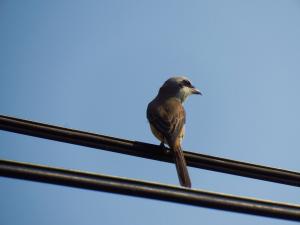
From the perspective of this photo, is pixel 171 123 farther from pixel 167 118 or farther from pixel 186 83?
pixel 186 83

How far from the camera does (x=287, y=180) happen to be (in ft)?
13.8

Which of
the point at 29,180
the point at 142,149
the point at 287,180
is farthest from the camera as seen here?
the point at 142,149

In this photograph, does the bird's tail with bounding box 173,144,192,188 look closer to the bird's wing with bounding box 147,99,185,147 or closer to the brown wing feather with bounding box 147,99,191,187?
the brown wing feather with bounding box 147,99,191,187

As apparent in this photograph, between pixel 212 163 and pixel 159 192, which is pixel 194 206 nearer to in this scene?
pixel 159 192

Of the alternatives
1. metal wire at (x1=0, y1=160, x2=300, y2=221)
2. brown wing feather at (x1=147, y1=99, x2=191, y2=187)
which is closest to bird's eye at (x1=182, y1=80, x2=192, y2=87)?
brown wing feather at (x1=147, y1=99, x2=191, y2=187)

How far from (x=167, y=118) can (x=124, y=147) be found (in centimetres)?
265

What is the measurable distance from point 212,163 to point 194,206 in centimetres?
130

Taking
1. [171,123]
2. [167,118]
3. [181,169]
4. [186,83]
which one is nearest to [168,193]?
[181,169]

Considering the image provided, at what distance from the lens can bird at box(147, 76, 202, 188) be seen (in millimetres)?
5172

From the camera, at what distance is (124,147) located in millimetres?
4508

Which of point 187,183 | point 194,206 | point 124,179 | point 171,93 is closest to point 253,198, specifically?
point 194,206

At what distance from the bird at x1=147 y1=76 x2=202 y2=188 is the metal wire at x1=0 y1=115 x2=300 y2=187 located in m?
0.51

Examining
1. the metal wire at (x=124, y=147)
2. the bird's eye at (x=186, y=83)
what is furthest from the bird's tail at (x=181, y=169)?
the bird's eye at (x=186, y=83)

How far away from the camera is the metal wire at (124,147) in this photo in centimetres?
422
